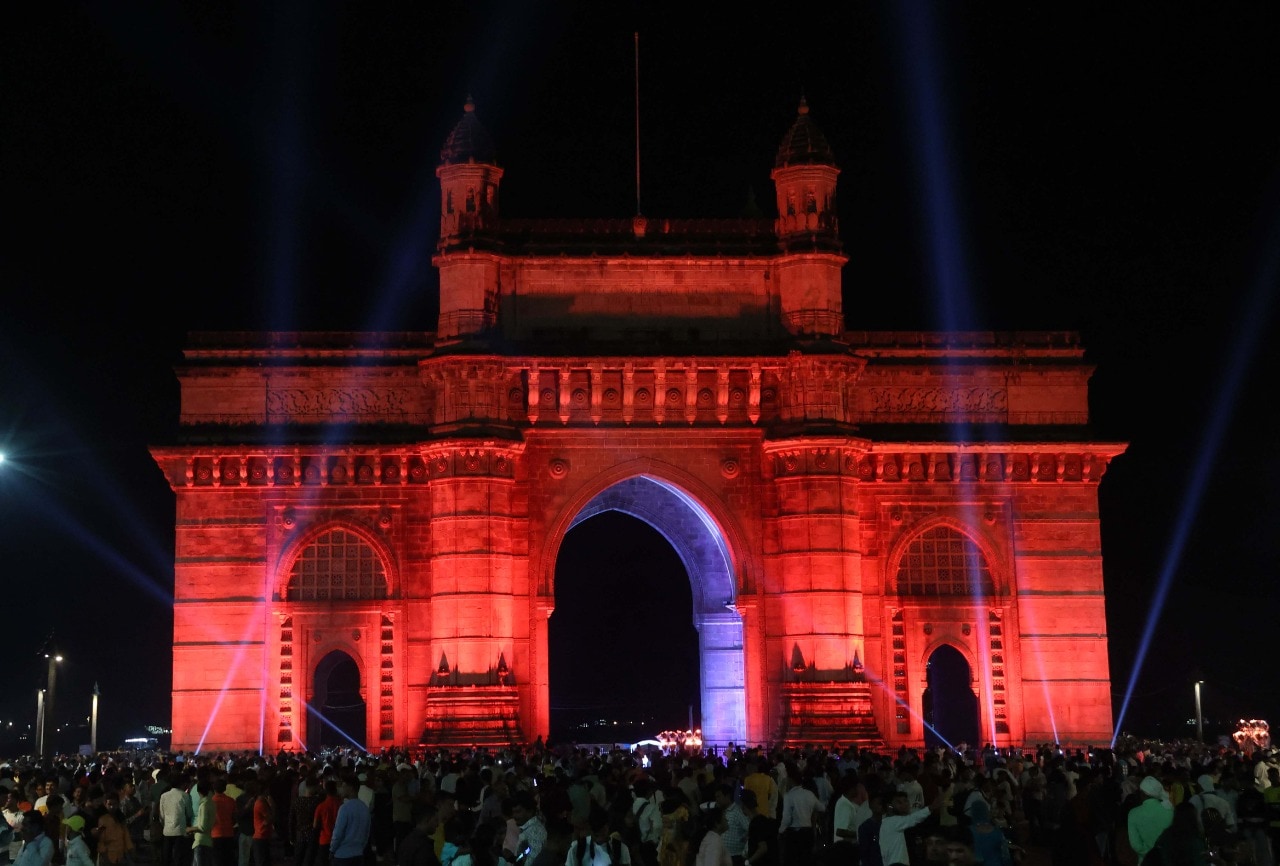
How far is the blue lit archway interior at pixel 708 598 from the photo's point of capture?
168 feet

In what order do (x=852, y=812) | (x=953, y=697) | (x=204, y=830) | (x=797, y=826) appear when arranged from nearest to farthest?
(x=852, y=812) < (x=797, y=826) < (x=204, y=830) < (x=953, y=697)

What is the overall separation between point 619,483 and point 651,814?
2729 cm

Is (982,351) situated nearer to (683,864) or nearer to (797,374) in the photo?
(797,374)

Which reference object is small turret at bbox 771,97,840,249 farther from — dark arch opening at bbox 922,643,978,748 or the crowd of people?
the crowd of people

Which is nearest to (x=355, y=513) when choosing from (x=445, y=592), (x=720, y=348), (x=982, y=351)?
(x=445, y=592)

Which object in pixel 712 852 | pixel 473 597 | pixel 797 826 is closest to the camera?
pixel 712 852

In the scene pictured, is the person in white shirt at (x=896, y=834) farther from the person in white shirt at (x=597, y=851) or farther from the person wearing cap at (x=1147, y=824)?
the person wearing cap at (x=1147, y=824)

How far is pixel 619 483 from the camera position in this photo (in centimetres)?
4994

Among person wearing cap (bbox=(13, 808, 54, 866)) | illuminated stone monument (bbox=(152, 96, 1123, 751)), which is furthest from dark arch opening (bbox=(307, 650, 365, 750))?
person wearing cap (bbox=(13, 808, 54, 866))

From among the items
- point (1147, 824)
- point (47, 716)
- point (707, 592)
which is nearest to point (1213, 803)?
point (1147, 824)

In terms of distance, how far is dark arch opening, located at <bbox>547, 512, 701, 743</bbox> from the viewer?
7106 centimetres

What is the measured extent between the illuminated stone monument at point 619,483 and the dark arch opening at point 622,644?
2174 cm

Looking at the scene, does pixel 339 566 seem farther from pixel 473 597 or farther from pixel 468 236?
pixel 468 236

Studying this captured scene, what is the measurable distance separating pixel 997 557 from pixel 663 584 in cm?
2461
